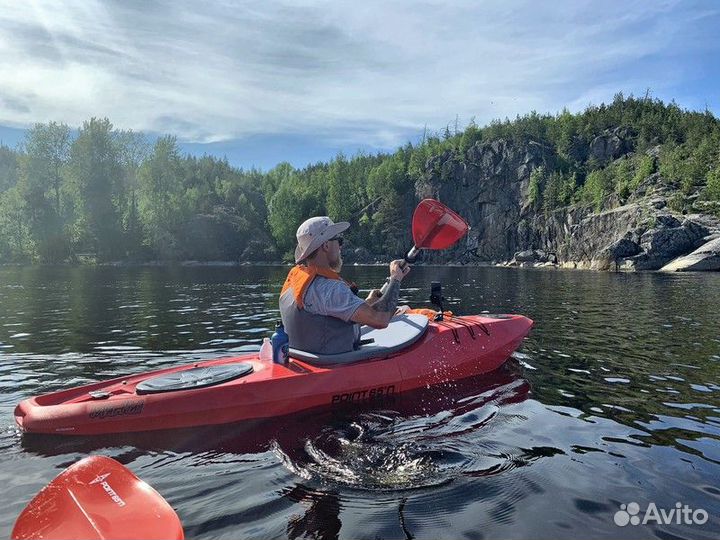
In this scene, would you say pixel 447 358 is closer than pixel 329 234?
No

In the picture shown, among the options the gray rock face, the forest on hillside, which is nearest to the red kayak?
the gray rock face

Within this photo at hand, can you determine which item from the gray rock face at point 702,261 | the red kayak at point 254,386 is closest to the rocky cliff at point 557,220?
the gray rock face at point 702,261

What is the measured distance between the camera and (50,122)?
7094cm

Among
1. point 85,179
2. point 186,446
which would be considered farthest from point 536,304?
point 85,179

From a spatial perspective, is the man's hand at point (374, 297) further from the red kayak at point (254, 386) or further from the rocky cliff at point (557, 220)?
the rocky cliff at point (557, 220)

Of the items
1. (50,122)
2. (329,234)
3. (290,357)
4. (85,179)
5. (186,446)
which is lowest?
(186,446)

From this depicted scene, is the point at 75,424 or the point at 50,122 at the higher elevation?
the point at 50,122

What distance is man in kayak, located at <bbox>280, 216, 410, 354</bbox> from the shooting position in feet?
21.8

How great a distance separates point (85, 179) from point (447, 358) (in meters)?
77.7

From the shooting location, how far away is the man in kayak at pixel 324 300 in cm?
664

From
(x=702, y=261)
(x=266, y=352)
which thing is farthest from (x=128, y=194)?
(x=266, y=352)

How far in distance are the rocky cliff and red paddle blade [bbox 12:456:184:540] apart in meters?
49.4

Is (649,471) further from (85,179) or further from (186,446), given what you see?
(85,179)

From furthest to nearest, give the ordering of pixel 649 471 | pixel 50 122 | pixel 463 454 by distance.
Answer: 1. pixel 50 122
2. pixel 463 454
3. pixel 649 471
